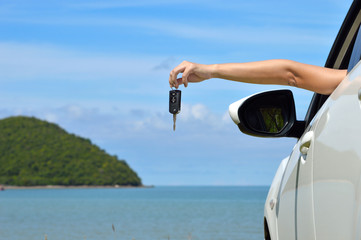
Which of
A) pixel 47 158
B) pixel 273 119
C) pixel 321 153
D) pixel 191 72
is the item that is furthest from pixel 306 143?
pixel 47 158

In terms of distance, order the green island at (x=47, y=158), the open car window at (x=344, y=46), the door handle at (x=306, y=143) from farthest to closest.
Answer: the green island at (x=47, y=158), the open car window at (x=344, y=46), the door handle at (x=306, y=143)

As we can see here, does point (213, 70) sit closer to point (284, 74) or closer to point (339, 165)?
point (284, 74)

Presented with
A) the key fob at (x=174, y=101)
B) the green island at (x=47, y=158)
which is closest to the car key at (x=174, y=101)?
the key fob at (x=174, y=101)

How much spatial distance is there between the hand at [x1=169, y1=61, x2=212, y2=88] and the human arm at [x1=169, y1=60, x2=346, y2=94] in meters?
0.03

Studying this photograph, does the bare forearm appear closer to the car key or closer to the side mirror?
the side mirror

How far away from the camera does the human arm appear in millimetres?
2062

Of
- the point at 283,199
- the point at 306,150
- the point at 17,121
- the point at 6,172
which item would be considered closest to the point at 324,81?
the point at 306,150

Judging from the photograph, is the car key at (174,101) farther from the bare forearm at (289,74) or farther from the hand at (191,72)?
the bare forearm at (289,74)

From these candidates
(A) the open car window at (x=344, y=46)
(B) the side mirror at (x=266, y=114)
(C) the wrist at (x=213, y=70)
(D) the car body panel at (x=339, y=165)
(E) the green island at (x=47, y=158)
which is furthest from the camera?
(E) the green island at (x=47, y=158)

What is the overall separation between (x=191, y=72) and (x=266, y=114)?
353 millimetres

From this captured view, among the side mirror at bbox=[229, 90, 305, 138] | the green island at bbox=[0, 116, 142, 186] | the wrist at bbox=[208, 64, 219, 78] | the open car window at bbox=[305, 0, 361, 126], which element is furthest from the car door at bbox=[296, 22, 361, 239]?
the green island at bbox=[0, 116, 142, 186]

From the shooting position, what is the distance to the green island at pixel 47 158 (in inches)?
4788

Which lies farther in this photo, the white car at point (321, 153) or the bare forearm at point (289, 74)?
the bare forearm at point (289, 74)

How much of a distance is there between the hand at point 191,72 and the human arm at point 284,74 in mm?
28
